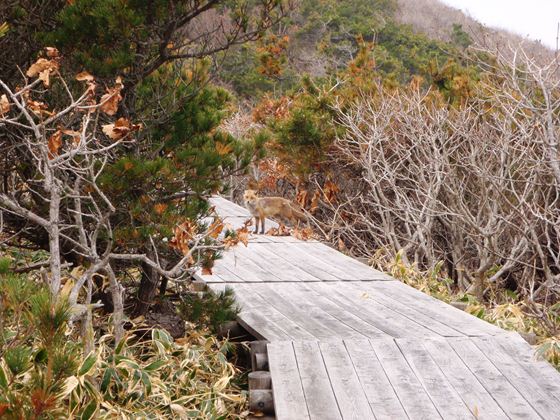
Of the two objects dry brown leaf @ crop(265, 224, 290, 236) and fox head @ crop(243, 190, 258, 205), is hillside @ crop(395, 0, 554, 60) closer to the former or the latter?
dry brown leaf @ crop(265, 224, 290, 236)

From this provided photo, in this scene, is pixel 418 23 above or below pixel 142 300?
below

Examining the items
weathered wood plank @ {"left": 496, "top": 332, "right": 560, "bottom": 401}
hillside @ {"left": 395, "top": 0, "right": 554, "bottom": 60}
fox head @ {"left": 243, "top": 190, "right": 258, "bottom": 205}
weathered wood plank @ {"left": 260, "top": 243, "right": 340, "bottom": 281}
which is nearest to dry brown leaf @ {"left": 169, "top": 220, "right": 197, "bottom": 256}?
weathered wood plank @ {"left": 496, "top": 332, "right": 560, "bottom": 401}

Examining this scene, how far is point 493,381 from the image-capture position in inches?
159

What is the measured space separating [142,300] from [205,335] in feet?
1.69

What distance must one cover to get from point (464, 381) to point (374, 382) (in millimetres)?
471

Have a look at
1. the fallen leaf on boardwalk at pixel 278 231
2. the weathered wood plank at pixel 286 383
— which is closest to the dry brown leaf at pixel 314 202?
the fallen leaf on boardwalk at pixel 278 231

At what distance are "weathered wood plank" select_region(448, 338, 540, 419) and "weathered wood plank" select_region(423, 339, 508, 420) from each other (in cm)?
3

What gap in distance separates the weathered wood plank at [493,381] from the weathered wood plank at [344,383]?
65 centimetres

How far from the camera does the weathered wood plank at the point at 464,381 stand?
3.65m

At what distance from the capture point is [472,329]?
16.0 feet

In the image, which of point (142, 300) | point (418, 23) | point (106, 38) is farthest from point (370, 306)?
point (418, 23)

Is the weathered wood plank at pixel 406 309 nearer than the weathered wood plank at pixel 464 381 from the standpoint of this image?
No

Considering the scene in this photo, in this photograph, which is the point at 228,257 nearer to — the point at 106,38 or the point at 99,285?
the point at 99,285

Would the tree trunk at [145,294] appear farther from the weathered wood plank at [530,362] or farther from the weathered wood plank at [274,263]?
the weathered wood plank at [530,362]
